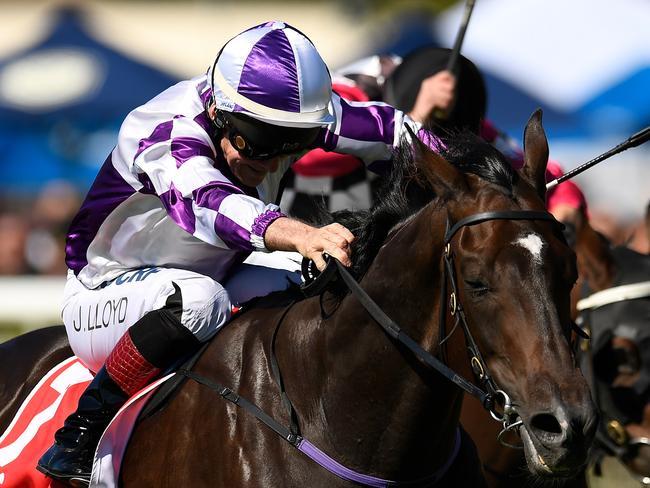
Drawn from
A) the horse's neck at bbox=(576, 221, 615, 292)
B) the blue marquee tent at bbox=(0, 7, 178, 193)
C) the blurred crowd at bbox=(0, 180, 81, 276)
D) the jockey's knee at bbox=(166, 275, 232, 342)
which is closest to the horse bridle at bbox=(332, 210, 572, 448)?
the jockey's knee at bbox=(166, 275, 232, 342)

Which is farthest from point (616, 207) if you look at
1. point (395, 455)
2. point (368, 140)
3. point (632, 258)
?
point (395, 455)

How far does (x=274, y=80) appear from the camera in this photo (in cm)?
354

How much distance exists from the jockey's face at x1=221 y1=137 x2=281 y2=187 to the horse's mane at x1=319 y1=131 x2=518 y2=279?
47 cm

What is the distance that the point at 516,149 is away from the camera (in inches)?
232

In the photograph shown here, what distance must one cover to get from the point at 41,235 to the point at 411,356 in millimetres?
10190

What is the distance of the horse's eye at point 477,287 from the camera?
2.90m

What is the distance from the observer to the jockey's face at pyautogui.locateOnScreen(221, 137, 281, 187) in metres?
3.79

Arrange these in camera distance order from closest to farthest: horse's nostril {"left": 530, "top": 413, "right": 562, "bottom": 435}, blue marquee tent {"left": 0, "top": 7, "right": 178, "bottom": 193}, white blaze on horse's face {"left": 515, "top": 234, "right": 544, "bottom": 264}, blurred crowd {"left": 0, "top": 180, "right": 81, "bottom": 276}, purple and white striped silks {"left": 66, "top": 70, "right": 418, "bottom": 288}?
1. horse's nostril {"left": 530, "top": 413, "right": 562, "bottom": 435}
2. white blaze on horse's face {"left": 515, "top": 234, "right": 544, "bottom": 264}
3. purple and white striped silks {"left": 66, "top": 70, "right": 418, "bottom": 288}
4. blue marquee tent {"left": 0, "top": 7, "right": 178, "bottom": 193}
5. blurred crowd {"left": 0, "top": 180, "right": 81, "bottom": 276}

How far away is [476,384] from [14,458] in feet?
6.68

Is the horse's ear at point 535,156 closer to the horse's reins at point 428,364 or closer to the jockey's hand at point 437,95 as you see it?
the horse's reins at point 428,364

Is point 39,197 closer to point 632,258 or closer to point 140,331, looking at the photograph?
point 632,258

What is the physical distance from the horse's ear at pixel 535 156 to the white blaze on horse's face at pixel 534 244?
0.35 meters

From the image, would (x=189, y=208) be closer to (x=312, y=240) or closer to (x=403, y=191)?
(x=312, y=240)

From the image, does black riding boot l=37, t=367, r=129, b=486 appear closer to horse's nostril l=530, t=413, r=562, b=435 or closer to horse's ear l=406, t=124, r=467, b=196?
horse's ear l=406, t=124, r=467, b=196
